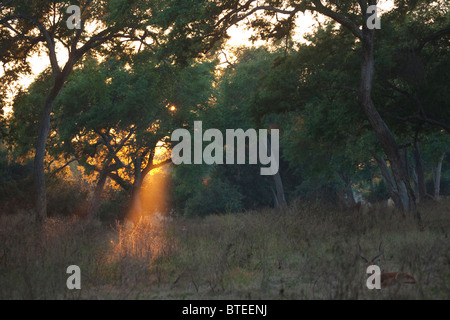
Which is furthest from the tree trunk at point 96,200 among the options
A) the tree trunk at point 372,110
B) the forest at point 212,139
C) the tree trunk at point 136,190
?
the tree trunk at point 372,110

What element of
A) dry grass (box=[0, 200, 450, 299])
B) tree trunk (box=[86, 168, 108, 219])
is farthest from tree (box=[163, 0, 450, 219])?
tree trunk (box=[86, 168, 108, 219])

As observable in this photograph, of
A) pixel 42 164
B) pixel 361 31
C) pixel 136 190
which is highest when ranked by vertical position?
pixel 361 31

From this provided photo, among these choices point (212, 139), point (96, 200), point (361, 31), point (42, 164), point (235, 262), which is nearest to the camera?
point (235, 262)

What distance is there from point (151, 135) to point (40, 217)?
15.1 metres

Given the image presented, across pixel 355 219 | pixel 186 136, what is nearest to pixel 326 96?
pixel 355 219

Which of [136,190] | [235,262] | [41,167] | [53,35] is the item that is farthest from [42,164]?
[136,190]

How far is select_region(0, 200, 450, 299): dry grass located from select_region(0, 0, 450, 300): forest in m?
0.06

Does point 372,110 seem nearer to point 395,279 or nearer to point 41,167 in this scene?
point 395,279

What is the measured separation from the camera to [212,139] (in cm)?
3747

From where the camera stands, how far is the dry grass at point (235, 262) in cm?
820

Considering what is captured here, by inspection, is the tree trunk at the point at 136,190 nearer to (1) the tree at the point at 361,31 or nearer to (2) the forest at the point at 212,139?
(2) the forest at the point at 212,139

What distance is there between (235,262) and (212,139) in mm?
26989

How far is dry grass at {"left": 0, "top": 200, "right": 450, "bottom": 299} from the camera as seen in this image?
323 inches
